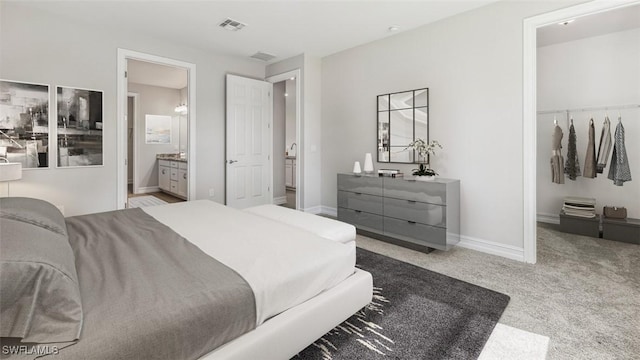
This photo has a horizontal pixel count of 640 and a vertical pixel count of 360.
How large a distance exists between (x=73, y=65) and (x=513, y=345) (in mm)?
4895

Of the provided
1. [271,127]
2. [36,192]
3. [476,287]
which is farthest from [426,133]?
[36,192]

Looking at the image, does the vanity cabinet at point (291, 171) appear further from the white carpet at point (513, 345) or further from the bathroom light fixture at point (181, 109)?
the white carpet at point (513, 345)

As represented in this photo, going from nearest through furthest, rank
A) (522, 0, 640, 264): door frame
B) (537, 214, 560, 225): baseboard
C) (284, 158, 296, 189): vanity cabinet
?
(522, 0, 640, 264): door frame
(537, 214, 560, 225): baseboard
(284, 158, 296, 189): vanity cabinet

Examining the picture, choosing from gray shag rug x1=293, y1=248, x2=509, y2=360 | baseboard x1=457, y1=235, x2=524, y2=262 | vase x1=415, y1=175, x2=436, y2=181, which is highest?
vase x1=415, y1=175, x2=436, y2=181

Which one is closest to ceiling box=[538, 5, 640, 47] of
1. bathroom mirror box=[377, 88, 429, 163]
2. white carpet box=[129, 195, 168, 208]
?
bathroom mirror box=[377, 88, 429, 163]

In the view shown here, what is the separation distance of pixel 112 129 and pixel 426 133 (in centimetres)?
393

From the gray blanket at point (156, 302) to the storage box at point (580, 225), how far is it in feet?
14.3

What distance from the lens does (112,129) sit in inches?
149

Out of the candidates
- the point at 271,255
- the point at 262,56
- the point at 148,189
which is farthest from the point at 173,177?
the point at 271,255

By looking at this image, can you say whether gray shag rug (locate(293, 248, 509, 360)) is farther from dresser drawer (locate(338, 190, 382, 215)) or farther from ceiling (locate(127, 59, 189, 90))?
ceiling (locate(127, 59, 189, 90))

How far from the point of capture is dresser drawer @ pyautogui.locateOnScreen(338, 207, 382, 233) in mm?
3707

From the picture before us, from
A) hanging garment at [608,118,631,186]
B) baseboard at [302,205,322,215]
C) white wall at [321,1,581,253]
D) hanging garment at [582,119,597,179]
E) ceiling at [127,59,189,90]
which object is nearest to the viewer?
white wall at [321,1,581,253]

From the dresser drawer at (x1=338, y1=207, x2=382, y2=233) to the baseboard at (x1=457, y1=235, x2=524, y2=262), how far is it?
3.12 feet

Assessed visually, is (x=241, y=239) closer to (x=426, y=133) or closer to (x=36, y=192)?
(x=426, y=133)
